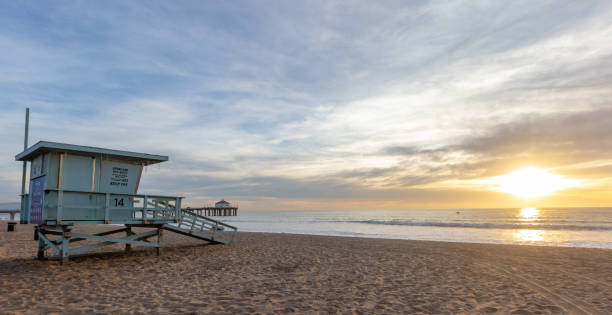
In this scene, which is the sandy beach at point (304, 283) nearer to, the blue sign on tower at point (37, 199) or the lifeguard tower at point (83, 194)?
the lifeguard tower at point (83, 194)

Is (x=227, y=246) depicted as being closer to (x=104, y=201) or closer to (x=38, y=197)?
(x=104, y=201)

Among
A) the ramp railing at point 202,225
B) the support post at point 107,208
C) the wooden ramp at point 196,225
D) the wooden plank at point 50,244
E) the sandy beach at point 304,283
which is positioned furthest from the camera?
the ramp railing at point 202,225

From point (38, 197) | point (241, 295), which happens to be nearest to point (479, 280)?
point (241, 295)

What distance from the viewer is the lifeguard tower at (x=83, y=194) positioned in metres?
11.1

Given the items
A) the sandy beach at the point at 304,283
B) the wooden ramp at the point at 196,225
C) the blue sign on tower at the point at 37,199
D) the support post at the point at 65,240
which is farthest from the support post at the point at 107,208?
the wooden ramp at the point at 196,225

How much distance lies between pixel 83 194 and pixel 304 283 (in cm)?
790

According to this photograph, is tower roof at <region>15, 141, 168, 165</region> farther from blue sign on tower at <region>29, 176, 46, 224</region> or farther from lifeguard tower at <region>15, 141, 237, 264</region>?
blue sign on tower at <region>29, 176, 46, 224</region>

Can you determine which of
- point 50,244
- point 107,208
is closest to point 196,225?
point 107,208

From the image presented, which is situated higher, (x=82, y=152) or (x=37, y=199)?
(x=82, y=152)

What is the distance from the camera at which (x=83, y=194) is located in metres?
11.6

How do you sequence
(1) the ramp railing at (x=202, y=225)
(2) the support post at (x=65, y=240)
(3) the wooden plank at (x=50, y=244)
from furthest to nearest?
(1) the ramp railing at (x=202, y=225) → (3) the wooden plank at (x=50, y=244) → (2) the support post at (x=65, y=240)

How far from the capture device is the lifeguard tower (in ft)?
36.4

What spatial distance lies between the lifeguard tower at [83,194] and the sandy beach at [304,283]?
1104mm

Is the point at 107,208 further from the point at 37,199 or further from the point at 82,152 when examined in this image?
the point at 37,199
